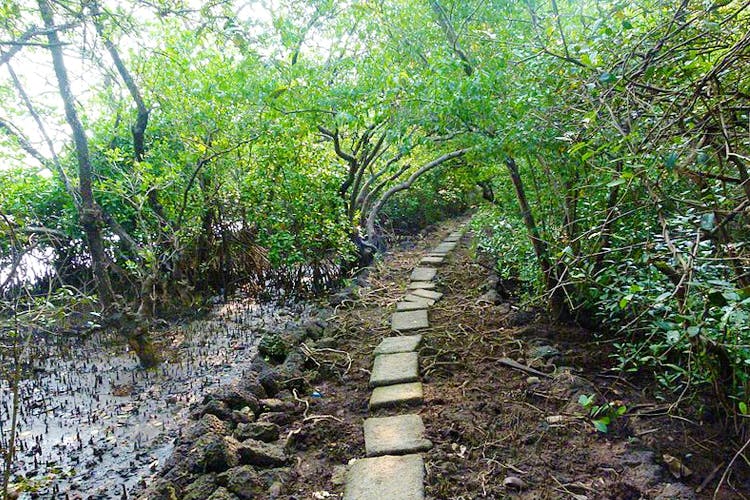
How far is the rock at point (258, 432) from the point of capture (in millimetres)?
2441

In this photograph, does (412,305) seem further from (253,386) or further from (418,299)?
(253,386)

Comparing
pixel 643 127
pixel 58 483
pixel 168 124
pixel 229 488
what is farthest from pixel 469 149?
pixel 168 124

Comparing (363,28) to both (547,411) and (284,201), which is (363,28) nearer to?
(284,201)

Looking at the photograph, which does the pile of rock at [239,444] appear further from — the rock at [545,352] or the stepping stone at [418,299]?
the stepping stone at [418,299]

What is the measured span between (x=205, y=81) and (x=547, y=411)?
4.02 m

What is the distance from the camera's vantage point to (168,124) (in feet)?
17.8

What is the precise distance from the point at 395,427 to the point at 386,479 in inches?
16.8

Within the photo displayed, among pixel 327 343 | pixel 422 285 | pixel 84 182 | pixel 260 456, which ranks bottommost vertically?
pixel 260 456

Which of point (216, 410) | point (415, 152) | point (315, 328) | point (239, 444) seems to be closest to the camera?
point (239, 444)

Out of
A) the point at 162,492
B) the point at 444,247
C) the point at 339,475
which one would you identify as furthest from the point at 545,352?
the point at 444,247

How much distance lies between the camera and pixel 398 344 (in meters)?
3.59

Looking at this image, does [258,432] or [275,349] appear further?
[275,349]

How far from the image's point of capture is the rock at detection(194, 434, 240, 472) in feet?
7.07

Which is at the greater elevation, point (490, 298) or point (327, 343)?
point (490, 298)
